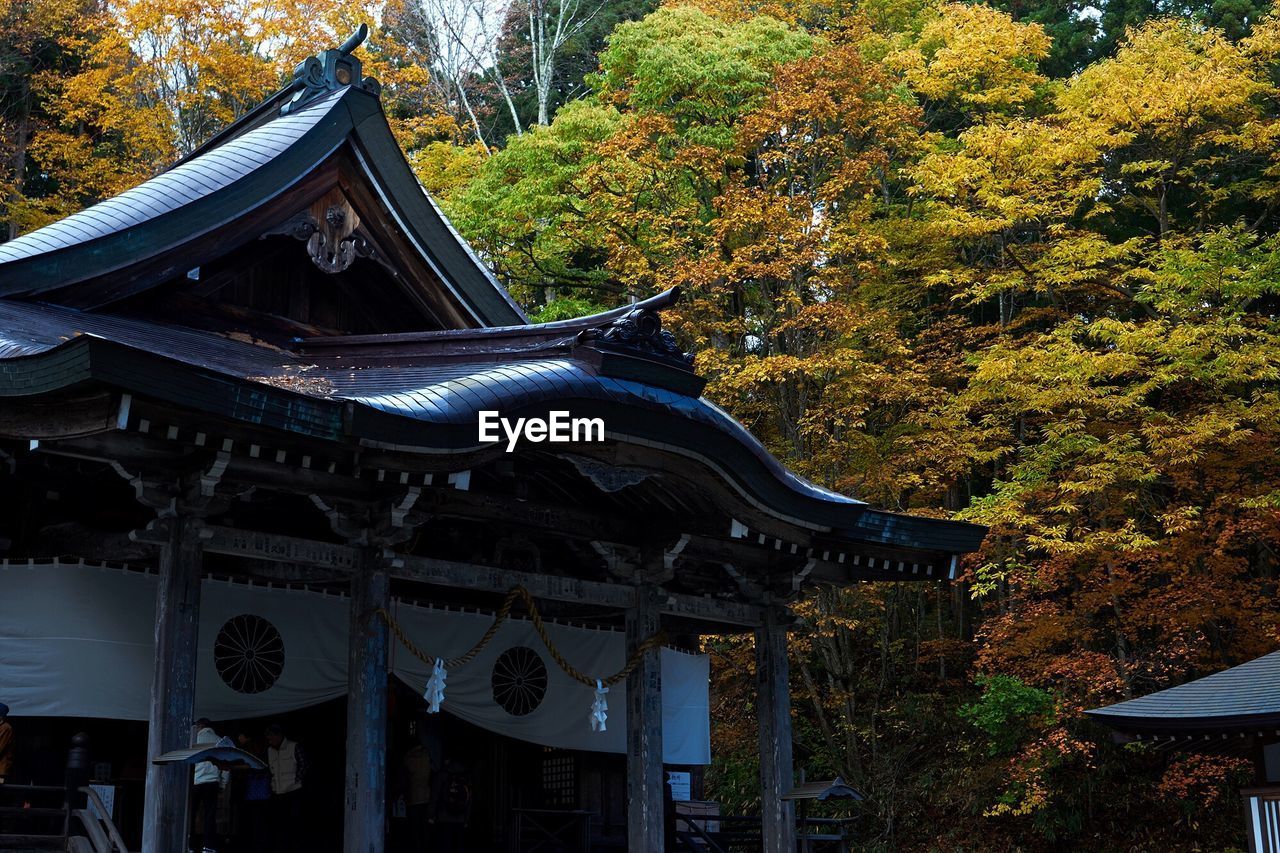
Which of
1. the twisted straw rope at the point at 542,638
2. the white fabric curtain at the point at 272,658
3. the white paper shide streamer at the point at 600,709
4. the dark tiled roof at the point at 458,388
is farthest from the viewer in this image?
the white paper shide streamer at the point at 600,709

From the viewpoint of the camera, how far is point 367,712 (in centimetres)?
887

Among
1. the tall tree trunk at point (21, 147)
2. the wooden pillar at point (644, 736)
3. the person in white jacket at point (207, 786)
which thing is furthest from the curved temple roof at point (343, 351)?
the tall tree trunk at point (21, 147)

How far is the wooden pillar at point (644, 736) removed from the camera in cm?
1047

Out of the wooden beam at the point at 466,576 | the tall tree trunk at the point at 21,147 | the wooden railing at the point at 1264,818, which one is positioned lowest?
the wooden railing at the point at 1264,818

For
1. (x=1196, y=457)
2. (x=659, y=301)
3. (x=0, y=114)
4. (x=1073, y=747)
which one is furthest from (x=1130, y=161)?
(x=0, y=114)

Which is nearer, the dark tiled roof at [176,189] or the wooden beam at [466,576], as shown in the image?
the wooden beam at [466,576]

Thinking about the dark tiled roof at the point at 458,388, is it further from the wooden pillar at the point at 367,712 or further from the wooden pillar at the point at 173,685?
the wooden pillar at the point at 367,712

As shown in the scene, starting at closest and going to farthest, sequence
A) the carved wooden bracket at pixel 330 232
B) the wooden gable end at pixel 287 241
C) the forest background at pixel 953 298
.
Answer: the wooden gable end at pixel 287 241 → the carved wooden bracket at pixel 330 232 → the forest background at pixel 953 298

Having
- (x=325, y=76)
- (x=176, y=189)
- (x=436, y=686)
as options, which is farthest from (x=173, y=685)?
(x=325, y=76)

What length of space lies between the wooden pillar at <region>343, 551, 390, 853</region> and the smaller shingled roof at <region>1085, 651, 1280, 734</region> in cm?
716

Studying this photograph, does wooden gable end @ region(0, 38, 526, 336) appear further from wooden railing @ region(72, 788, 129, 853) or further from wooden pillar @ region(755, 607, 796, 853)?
wooden pillar @ region(755, 607, 796, 853)

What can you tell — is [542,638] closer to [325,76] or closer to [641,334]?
[641,334]

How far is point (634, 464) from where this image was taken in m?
9.54

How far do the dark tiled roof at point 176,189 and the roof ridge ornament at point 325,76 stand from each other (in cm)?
33
